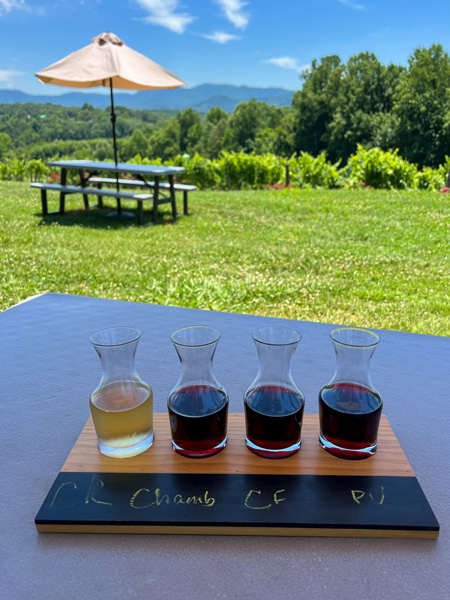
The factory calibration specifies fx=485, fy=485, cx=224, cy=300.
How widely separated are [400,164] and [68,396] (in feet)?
38.8

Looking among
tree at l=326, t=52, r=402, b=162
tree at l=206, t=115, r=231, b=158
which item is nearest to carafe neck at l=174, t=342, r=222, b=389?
tree at l=326, t=52, r=402, b=162

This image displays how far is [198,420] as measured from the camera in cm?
77

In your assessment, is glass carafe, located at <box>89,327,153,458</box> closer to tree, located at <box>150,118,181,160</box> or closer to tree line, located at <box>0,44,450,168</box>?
tree line, located at <box>0,44,450,168</box>

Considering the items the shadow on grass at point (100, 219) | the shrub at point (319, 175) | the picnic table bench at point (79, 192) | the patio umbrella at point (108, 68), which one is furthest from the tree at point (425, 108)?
the picnic table bench at point (79, 192)

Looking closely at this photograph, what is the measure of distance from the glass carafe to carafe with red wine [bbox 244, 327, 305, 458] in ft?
0.57

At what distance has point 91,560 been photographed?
2.10 ft

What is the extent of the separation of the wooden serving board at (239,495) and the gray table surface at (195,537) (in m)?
0.02

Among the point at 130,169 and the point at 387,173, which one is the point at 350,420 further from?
the point at 387,173

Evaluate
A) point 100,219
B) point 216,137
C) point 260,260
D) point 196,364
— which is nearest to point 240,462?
point 196,364

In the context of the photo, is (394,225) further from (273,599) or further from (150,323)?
(273,599)

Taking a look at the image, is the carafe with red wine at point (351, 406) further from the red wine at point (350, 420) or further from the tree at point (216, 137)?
the tree at point (216, 137)

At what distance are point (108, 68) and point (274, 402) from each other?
7012mm

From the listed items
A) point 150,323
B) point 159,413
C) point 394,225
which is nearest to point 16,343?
point 150,323

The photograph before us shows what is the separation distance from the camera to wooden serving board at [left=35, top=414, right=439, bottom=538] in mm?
673
